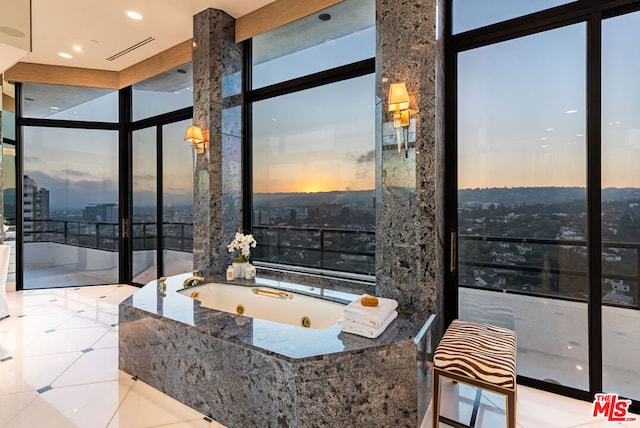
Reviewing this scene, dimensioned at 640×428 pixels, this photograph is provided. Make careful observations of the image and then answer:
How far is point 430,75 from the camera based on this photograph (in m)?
2.49

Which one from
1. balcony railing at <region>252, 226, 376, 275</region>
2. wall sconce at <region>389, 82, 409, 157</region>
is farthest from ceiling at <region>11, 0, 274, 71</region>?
balcony railing at <region>252, 226, 376, 275</region>

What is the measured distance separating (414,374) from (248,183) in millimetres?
3009

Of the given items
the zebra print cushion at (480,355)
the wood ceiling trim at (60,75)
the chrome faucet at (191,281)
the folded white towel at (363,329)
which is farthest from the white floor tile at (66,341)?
the wood ceiling trim at (60,75)

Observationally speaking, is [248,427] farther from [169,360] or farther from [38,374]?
[38,374]

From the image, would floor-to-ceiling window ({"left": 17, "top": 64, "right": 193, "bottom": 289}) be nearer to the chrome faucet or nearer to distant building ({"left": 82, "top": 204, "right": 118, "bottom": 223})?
distant building ({"left": 82, "top": 204, "right": 118, "bottom": 223})

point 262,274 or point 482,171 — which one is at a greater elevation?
point 482,171

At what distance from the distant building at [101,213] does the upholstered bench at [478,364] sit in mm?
5706

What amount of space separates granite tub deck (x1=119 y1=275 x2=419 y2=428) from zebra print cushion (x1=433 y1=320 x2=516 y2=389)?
197 millimetres

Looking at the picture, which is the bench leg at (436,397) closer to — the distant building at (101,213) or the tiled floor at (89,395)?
the tiled floor at (89,395)

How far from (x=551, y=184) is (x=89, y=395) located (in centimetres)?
377

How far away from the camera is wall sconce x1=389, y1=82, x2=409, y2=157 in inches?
91.7

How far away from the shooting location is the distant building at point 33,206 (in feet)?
17.3

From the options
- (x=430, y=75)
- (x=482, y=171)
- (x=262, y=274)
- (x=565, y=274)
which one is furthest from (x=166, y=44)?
(x=565, y=274)

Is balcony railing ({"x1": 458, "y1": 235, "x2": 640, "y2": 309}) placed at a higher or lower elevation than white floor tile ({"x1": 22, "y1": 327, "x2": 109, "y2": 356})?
higher
